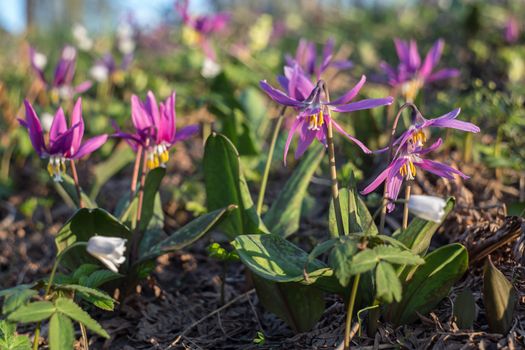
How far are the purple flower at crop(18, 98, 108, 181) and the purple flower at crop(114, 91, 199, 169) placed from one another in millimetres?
123

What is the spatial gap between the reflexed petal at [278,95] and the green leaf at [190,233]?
345 mm

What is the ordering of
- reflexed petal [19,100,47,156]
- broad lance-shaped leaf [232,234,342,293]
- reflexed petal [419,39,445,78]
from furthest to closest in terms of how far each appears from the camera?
reflexed petal [419,39,445,78], reflexed petal [19,100,47,156], broad lance-shaped leaf [232,234,342,293]

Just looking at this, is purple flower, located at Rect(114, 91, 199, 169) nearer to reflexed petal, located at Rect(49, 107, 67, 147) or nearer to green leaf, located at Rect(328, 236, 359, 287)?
reflexed petal, located at Rect(49, 107, 67, 147)

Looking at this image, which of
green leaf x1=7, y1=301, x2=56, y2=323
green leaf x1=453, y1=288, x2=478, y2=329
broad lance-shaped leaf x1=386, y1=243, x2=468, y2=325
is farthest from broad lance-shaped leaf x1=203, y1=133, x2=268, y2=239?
green leaf x1=7, y1=301, x2=56, y2=323

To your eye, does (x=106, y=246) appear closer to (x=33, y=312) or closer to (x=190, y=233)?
(x=33, y=312)

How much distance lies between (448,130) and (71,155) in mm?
1795

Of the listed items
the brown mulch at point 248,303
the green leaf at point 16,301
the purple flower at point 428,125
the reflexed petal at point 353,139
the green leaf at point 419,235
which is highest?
the purple flower at point 428,125

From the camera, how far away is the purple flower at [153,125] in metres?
2.01

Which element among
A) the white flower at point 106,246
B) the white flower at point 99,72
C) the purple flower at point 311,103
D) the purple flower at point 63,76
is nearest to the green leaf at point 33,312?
the white flower at point 106,246

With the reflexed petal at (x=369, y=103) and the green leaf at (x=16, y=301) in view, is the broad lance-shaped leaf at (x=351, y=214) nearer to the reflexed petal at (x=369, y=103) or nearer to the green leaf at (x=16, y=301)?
the reflexed petal at (x=369, y=103)

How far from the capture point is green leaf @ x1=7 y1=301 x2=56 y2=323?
1.42m

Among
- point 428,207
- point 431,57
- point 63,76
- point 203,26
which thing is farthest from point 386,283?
point 203,26

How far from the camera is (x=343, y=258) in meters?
1.42

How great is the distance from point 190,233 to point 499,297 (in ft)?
3.06
